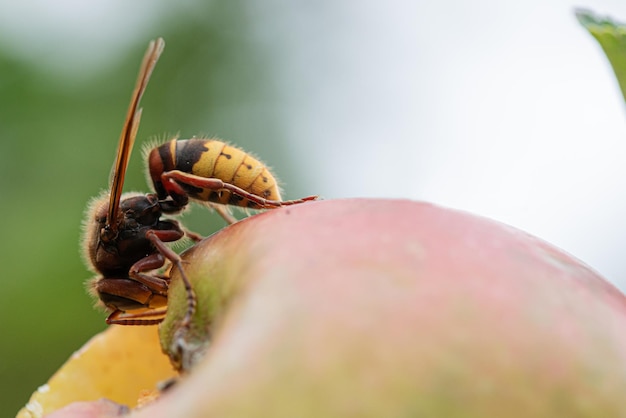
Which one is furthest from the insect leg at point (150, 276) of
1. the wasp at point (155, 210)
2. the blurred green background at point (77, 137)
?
the blurred green background at point (77, 137)

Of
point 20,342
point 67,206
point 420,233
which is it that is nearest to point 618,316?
point 420,233

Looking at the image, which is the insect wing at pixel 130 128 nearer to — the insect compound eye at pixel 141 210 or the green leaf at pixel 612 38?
the insect compound eye at pixel 141 210

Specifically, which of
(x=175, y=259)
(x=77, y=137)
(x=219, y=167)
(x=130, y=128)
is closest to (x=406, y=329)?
(x=175, y=259)

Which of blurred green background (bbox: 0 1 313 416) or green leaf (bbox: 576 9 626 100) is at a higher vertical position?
green leaf (bbox: 576 9 626 100)

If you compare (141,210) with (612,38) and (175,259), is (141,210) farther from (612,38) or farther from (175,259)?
(612,38)

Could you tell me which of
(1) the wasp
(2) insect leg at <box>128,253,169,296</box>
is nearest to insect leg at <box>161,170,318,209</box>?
(1) the wasp

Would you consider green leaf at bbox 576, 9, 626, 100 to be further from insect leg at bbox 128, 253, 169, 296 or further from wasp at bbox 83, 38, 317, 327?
insect leg at bbox 128, 253, 169, 296
